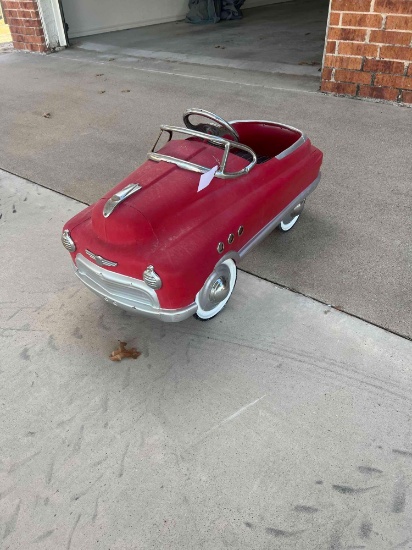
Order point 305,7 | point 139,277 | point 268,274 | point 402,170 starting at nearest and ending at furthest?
point 139,277 < point 268,274 < point 402,170 < point 305,7

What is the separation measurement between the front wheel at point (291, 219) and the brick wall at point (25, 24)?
8188 mm

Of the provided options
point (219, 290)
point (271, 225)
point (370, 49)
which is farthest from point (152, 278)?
point (370, 49)

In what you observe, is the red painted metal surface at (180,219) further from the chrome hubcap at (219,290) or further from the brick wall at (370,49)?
the brick wall at (370,49)

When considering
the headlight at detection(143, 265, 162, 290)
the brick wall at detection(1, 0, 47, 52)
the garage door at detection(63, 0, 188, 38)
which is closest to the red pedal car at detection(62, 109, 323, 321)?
the headlight at detection(143, 265, 162, 290)

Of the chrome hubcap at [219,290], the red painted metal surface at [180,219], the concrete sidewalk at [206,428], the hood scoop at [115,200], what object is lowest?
the concrete sidewalk at [206,428]

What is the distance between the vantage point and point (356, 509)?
5.73 ft

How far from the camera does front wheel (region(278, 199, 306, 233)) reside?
3.22 meters

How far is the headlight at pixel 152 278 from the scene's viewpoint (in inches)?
83.0

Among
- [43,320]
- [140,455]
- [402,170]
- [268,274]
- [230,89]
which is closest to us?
[140,455]

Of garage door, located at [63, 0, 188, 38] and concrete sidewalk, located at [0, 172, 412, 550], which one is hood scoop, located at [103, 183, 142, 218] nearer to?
concrete sidewalk, located at [0, 172, 412, 550]

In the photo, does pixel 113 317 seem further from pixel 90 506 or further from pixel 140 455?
pixel 90 506

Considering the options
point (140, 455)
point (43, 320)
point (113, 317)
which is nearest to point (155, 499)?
point (140, 455)

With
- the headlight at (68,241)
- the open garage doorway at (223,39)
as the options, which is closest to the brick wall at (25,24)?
the open garage doorway at (223,39)

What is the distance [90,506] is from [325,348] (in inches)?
54.5
